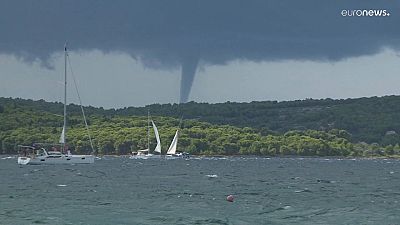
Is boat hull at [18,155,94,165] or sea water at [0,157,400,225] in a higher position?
boat hull at [18,155,94,165]

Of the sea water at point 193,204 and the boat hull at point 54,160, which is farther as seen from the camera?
the boat hull at point 54,160

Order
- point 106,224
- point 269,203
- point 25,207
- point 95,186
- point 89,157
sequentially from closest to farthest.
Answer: point 106,224, point 25,207, point 269,203, point 95,186, point 89,157

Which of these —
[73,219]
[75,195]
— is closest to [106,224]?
[73,219]

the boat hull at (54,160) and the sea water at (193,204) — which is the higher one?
the boat hull at (54,160)

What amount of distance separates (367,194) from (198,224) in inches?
1360

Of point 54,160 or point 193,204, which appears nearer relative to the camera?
point 193,204

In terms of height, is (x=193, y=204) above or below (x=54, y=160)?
below

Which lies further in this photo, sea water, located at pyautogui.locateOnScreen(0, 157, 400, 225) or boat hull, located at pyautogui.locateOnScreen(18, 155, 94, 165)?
boat hull, located at pyautogui.locateOnScreen(18, 155, 94, 165)

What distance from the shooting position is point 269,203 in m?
71.5

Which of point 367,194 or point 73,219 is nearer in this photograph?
point 73,219

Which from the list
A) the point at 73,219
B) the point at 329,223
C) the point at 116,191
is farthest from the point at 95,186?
the point at 329,223

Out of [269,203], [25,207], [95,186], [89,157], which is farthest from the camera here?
[89,157]

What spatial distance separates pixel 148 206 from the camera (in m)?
67.9

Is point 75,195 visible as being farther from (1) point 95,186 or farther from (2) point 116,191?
(1) point 95,186
